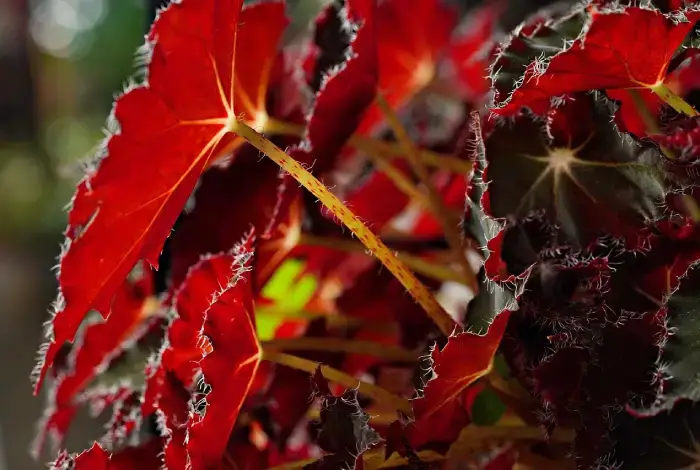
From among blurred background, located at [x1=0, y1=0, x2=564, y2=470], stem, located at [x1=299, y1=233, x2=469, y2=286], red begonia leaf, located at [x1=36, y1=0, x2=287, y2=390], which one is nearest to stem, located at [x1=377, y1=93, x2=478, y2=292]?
stem, located at [x1=299, y1=233, x2=469, y2=286]

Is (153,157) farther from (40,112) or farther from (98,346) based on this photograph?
(40,112)

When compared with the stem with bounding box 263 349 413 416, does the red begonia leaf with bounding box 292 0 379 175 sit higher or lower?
higher

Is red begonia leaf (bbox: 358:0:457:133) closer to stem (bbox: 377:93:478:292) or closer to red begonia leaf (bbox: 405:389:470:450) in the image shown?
stem (bbox: 377:93:478:292)

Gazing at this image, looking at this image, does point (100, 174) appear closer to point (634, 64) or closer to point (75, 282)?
point (75, 282)

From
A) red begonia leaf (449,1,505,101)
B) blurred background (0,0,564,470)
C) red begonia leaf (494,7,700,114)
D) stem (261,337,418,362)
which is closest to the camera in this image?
red begonia leaf (494,7,700,114)

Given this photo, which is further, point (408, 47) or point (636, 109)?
point (408, 47)

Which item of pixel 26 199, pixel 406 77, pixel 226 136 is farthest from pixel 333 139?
pixel 26 199

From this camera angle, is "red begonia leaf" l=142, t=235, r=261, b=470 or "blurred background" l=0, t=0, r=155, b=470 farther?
"blurred background" l=0, t=0, r=155, b=470

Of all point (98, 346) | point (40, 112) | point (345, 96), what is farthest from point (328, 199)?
point (40, 112)
